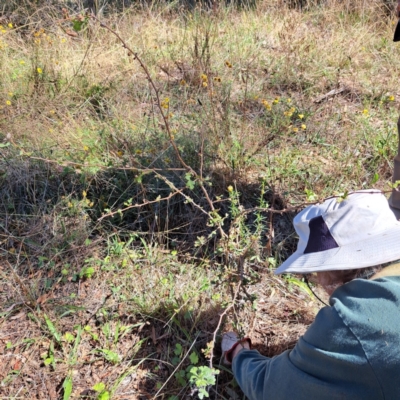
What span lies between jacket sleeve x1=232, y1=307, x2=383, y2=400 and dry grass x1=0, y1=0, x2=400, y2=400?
333 millimetres

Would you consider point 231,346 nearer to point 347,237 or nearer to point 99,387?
point 99,387

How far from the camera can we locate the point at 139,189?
2469mm

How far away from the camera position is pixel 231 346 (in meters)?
1.76

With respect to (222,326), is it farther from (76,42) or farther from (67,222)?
(76,42)

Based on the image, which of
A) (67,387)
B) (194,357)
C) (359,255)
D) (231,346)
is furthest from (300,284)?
(67,387)

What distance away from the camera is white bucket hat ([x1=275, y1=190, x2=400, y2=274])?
41.3 inches

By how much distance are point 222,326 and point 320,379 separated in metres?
0.95

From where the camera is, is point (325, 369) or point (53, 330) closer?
point (325, 369)

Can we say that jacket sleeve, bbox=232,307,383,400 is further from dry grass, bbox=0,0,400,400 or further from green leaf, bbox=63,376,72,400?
green leaf, bbox=63,376,72,400

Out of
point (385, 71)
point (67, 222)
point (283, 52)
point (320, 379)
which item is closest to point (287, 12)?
point (283, 52)

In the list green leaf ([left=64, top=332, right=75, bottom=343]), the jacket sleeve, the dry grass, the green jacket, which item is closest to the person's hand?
the dry grass

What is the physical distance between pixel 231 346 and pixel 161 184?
3.66 feet

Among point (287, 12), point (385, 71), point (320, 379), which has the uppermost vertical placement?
point (287, 12)

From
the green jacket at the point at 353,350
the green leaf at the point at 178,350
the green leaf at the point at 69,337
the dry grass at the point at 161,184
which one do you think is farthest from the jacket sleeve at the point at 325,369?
the green leaf at the point at 69,337
